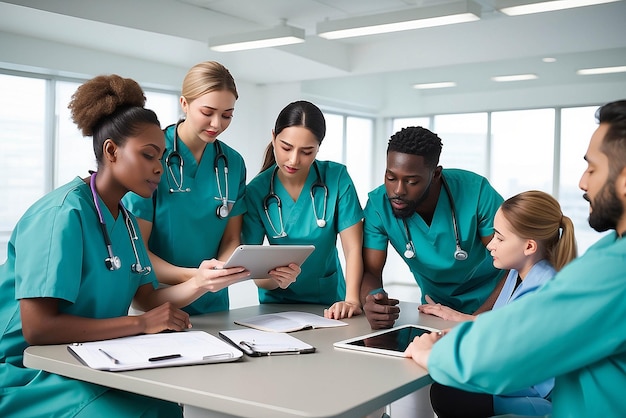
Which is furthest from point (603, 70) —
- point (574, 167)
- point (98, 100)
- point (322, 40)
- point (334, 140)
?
point (98, 100)

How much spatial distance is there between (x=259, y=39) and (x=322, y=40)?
4.96 ft

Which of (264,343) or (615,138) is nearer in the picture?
(615,138)

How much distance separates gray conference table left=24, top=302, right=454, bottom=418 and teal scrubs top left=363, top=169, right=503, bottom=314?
824 mm

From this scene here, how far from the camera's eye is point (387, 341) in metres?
1.67

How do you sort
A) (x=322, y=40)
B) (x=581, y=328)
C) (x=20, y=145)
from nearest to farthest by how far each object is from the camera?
(x=581, y=328) → (x=20, y=145) → (x=322, y=40)

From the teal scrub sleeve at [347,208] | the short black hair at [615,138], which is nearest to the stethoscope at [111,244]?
the teal scrub sleeve at [347,208]

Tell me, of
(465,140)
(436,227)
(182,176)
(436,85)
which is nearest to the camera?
(182,176)

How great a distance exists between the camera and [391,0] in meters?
4.97

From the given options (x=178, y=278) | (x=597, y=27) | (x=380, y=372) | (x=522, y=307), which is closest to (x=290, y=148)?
(x=178, y=278)

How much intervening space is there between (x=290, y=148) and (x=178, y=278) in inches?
23.0

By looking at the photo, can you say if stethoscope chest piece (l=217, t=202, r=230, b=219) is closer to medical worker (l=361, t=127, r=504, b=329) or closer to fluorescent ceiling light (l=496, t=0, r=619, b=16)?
medical worker (l=361, t=127, r=504, b=329)

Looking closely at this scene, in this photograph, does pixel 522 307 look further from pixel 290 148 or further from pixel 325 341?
pixel 290 148

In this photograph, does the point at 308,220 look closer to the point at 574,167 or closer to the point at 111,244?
the point at 111,244

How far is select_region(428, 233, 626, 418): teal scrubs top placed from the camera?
1.07m
